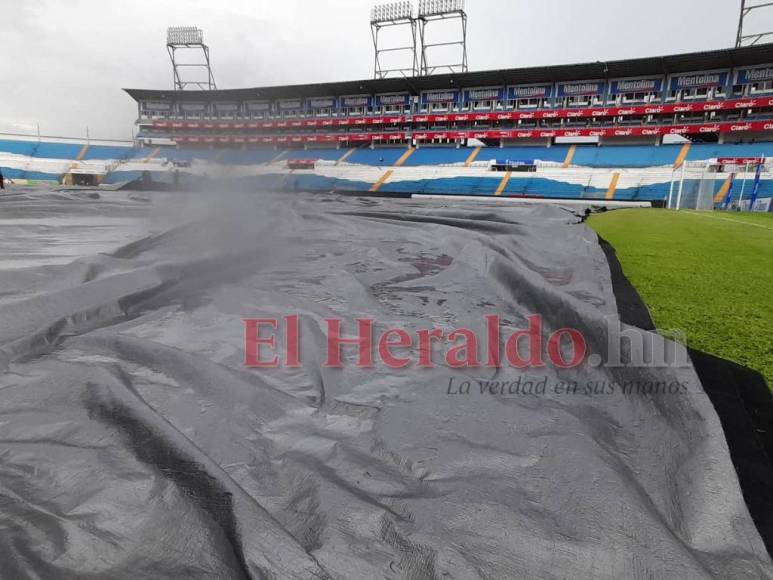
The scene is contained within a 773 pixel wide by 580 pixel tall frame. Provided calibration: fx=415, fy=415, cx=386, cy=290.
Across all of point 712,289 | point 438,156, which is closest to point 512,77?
point 438,156


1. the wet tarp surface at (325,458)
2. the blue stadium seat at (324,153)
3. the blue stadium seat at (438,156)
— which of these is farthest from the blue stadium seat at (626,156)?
the wet tarp surface at (325,458)

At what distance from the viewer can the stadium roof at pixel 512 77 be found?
1706cm

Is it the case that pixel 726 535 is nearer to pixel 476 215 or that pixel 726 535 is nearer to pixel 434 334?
pixel 434 334

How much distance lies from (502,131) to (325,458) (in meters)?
22.9

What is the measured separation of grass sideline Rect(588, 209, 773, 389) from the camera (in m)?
1.41

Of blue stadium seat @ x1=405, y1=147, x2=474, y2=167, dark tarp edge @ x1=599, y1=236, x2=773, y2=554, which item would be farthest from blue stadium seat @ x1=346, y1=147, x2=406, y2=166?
dark tarp edge @ x1=599, y1=236, x2=773, y2=554

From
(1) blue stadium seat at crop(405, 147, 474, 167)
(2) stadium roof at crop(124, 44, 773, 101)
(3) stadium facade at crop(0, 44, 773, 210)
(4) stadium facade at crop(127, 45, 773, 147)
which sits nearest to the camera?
(3) stadium facade at crop(0, 44, 773, 210)

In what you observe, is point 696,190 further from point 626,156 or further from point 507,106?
point 507,106

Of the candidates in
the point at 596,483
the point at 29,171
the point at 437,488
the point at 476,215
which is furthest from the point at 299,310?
the point at 29,171

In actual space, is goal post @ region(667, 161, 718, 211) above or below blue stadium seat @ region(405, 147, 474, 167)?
below

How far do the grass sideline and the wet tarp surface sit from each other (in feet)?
1.85

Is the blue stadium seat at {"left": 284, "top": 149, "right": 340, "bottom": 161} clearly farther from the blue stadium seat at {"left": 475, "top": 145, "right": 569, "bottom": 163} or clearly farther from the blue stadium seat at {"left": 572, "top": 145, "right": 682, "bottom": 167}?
the blue stadium seat at {"left": 572, "top": 145, "right": 682, "bottom": 167}

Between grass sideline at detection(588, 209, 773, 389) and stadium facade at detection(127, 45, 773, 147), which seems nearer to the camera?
grass sideline at detection(588, 209, 773, 389)

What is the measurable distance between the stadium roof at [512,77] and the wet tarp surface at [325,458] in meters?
21.8
